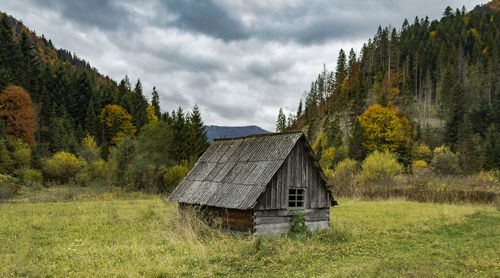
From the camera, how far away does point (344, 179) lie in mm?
41656

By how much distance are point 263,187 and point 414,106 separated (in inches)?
3197

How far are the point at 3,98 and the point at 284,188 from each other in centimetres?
5351

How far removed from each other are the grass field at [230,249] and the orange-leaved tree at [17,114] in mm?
35811

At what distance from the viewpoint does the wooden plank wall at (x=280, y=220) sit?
48.4 feet

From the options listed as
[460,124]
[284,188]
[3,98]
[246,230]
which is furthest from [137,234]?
[460,124]

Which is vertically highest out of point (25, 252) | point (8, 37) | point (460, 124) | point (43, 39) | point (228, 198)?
point (43, 39)

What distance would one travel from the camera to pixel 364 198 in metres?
35.6

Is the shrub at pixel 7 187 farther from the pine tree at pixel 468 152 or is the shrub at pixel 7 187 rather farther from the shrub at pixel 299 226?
the pine tree at pixel 468 152

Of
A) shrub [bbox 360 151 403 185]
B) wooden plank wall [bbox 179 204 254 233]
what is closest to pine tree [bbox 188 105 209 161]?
shrub [bbox 360 151 403 185]

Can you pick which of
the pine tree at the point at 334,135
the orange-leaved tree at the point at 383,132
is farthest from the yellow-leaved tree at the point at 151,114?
the orange-leaved tree at the point at 383,132

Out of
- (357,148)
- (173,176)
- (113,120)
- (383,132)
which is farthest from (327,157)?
(113,120)

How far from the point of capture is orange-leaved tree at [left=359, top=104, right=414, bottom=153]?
5884 cm

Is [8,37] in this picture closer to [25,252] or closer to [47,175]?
[47,175]

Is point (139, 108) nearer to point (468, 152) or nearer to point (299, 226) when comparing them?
point (468, 152)
